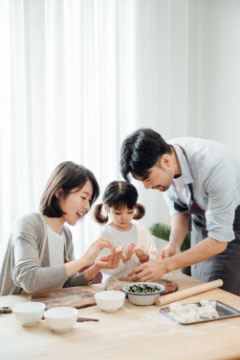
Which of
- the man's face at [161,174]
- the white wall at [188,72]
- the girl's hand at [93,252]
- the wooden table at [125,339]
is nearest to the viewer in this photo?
the wooden table at [125,339]

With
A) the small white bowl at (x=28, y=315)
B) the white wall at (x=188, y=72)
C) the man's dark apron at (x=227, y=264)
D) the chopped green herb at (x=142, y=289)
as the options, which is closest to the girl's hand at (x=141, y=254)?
the man's dark apron at (x=227, y=264)

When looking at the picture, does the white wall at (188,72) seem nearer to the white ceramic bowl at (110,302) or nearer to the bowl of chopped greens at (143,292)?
the bowl of chopped greens at (143,292)

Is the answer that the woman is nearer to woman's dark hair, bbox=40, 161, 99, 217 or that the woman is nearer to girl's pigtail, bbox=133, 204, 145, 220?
woman's dark hair, bbox=40, 161, 99, 217

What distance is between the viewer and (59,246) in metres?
1.94

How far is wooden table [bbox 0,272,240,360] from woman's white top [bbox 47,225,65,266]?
0.48 m

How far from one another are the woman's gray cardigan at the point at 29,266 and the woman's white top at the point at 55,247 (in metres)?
0.06

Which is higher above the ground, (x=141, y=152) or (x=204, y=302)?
(x=141, y=152)

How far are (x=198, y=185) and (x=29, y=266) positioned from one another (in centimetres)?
85

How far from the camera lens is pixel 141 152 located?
1771 millimetres

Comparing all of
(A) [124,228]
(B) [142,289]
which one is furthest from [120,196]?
(B) [142,289]

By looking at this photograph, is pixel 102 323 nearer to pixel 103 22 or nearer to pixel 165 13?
pixel 103 22

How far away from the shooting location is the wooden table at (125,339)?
1.12 metres

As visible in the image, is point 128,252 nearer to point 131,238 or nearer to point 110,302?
point 131,238

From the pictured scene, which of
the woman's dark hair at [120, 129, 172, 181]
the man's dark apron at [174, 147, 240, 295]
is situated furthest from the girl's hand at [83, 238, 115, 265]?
the man's dark apron at [174, 147, 240, 295]
